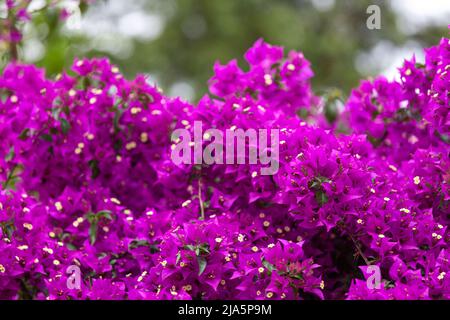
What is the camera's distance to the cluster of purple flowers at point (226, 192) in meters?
1.81

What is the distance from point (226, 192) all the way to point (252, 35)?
367 inches

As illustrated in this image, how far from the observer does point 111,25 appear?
1201 cm

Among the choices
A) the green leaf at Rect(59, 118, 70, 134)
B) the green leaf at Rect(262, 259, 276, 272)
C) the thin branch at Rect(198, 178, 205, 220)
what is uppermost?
the green leaf at Rect(59, 118, 70, 134)

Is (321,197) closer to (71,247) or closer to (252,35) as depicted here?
(71,247)

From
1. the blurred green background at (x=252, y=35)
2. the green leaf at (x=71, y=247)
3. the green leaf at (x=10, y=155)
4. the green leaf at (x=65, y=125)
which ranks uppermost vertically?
the blurred green background at (x=252, y=35)

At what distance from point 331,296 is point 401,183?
1.42 feet

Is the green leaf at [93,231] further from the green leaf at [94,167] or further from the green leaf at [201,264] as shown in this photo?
the green leaf at [201,264]

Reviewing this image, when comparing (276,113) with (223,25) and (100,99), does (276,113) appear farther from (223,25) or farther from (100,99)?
(223,25)

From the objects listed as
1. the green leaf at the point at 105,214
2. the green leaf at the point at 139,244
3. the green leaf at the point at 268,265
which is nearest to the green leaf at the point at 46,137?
the green leaf at the point at 105,214

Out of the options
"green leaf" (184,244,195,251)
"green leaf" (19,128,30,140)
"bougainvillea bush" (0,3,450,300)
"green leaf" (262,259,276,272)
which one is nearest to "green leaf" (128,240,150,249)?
"bougainvillea bush" (0,3,450,300)

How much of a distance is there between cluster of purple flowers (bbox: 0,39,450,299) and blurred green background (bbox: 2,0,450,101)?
7881mm

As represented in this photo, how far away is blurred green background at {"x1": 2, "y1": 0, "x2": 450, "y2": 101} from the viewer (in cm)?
1091

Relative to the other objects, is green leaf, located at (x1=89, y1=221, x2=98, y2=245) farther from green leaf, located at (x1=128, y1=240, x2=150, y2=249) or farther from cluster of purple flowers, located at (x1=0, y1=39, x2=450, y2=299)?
green leaf, located at (x1=128, y1=240, x2=150, y2=249)

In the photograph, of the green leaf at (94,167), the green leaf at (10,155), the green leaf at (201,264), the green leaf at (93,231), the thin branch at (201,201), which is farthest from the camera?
the green leaf at (94,167)
